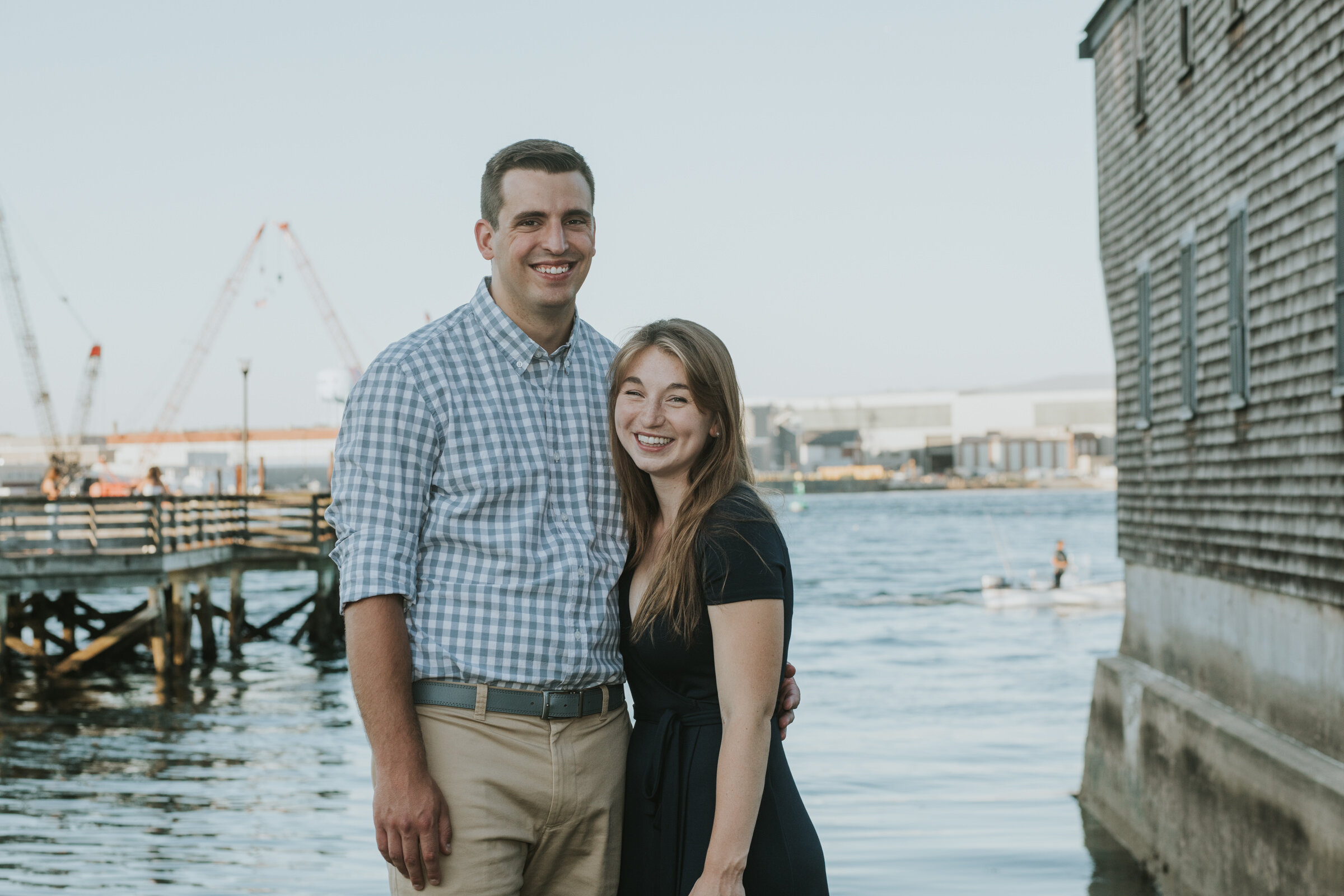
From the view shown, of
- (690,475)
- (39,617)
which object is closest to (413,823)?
(690,475)

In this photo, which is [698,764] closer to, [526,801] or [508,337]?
[526,801]

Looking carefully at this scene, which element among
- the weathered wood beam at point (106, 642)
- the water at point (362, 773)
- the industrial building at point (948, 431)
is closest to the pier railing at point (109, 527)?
the weathered wood beam at point (106, 642)

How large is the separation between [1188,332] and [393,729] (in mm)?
8298

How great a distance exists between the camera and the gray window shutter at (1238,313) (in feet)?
27.7

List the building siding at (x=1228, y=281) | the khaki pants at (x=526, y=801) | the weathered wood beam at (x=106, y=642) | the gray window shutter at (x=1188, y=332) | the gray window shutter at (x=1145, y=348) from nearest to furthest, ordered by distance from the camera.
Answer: the khaki pants at (x=526, y=801) < the building siding at (x=1228, y=281) < the gray window shutter at (x=1188, y=332) < the gray window shutter at (x=1145, y=348) < the weathered wood beam at (x=106, y=642)

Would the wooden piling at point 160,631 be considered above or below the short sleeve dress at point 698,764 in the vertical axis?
below

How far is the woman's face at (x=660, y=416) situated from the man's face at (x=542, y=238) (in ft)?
0.85

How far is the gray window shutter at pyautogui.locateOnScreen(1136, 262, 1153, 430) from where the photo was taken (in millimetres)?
10953

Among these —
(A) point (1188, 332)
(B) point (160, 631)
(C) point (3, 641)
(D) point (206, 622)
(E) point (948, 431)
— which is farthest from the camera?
(E) point (948, 431)

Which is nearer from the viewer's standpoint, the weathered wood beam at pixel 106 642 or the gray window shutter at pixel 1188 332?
the gray window shutter at pixel 1188 332

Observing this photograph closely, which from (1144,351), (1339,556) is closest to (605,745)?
(1339,556)

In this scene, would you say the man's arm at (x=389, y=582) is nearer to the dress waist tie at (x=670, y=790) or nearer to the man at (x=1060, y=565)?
the dress waist tie at (x=670, y=790)

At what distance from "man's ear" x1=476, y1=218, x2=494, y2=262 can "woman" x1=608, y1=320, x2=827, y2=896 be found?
40 cm

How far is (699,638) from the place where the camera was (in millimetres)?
3098
